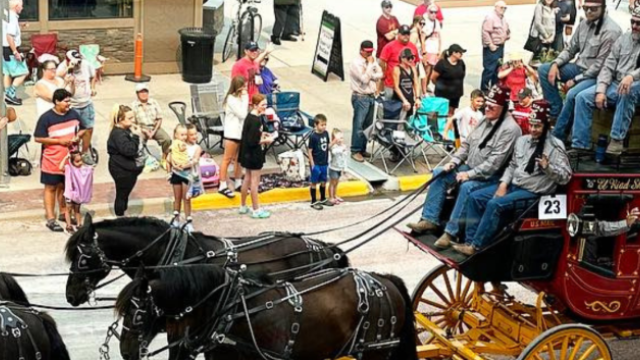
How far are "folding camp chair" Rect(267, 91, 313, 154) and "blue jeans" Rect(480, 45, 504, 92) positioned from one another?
16.4ft

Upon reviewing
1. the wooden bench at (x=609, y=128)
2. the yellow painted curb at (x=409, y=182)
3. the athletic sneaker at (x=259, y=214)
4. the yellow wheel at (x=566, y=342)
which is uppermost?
the wooden bench at (x=609, y=128)

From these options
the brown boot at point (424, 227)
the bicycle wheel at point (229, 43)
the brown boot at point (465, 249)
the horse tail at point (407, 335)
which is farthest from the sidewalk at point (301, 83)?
the horse tail at point (407, 335)

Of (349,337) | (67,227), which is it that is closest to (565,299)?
→ (349,337)

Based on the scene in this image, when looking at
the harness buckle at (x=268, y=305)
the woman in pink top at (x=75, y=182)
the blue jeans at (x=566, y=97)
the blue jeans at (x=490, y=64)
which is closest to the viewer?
the harness buckle at (x=268, y=305)

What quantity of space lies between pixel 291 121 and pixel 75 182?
445 cm

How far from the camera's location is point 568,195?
38.8 feet

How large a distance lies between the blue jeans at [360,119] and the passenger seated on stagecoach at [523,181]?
7.79 meters

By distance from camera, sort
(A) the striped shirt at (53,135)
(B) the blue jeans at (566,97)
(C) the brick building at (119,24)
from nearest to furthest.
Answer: (B) the blue jeans at (566,97), (A) the striped shirt at (53,135), (C) the brick building at (119,24)

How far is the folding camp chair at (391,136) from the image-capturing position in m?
19.4

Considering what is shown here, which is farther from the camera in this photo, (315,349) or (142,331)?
(315,349)

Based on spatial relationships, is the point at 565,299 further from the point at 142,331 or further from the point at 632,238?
the point at 142,331

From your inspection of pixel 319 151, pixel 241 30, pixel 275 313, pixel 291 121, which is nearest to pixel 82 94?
pixel 291 121

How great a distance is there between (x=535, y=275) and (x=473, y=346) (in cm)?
87

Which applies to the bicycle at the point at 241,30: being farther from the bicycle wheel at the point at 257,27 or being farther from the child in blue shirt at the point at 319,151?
the child in blue shirt at the point at 319,151
